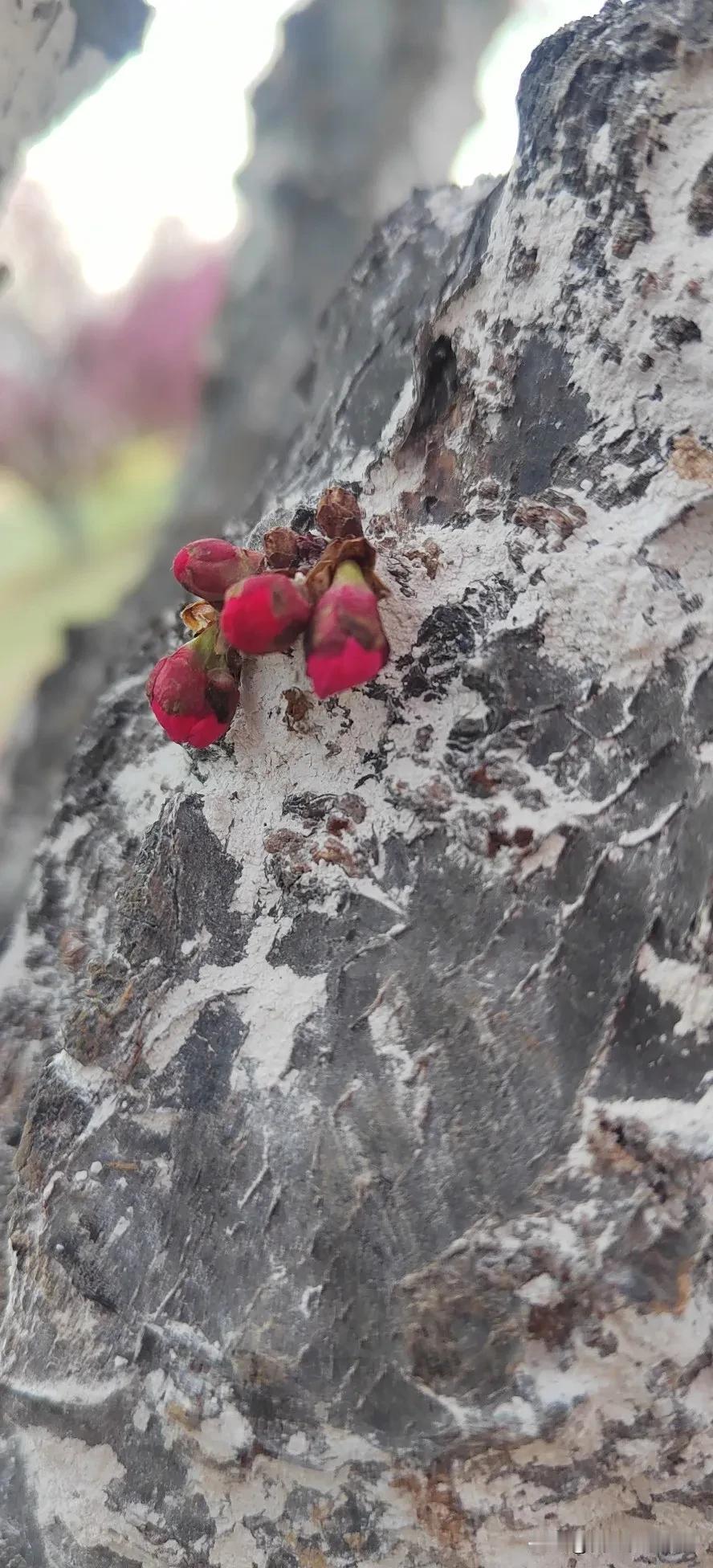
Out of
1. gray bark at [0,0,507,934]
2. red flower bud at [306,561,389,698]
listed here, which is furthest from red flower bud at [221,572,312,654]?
gray bark at [0,0,507,934]

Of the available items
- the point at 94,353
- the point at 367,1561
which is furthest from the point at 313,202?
the point at 367,1561

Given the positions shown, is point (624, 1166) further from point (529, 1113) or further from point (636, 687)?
point (636, 687)

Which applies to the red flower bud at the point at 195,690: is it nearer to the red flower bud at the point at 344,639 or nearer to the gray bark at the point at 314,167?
the red flower bud at the point at 344,639

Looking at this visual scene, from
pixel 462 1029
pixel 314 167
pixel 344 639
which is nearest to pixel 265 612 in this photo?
pixel 344 639

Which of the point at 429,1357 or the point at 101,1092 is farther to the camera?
the point at 101,1092

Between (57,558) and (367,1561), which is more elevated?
(57,558)

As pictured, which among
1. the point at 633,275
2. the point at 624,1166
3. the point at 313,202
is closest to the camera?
the point at 624,1166

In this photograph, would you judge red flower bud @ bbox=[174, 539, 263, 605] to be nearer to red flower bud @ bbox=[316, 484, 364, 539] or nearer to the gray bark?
red flower bud @ bbox=[316, 484, 364, 539]
